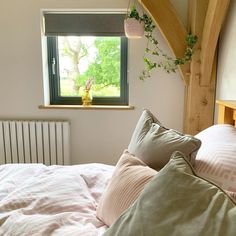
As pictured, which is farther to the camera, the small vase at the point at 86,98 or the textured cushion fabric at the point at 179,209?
the small vase at the point at 86,98

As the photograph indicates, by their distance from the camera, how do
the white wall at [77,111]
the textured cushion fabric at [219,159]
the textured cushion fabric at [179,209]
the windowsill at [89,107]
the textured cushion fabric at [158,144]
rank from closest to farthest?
the textured cushion fabric at [179,209] → the textured cushion fabric at [219,159] → the textured cushion fabric at [158,144] → the white wall at [77,111] → the windowsill at [89,107]

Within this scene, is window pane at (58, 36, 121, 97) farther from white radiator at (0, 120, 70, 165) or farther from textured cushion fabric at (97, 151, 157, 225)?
textured cushion fabric at (97, 151, 157, 225)

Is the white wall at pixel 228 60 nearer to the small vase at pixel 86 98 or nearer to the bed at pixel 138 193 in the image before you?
the bed at pixel 138 193

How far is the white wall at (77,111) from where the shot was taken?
265 cm

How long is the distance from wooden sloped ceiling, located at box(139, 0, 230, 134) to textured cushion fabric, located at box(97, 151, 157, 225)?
1.41 meters

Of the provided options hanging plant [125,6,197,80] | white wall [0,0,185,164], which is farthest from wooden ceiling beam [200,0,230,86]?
white wall [0,0,185,164]

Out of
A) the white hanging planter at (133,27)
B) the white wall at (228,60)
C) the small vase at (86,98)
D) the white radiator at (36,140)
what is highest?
the white hanging planter at (133,27)

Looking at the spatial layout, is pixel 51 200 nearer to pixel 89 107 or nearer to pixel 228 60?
pixel 89 107

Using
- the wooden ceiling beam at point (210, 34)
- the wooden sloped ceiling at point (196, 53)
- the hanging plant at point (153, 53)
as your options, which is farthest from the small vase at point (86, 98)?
the wooden ceiling beam at point (210, 34)

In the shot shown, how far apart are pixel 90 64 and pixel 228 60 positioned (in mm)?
1359

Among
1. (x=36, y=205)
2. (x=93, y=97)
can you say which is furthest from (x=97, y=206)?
(x=93, y=97)

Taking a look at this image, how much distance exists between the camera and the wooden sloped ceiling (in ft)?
7.45

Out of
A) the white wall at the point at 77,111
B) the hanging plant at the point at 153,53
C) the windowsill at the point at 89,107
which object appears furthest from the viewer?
the windowsill at the point at 89,107

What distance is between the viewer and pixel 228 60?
2154mm
